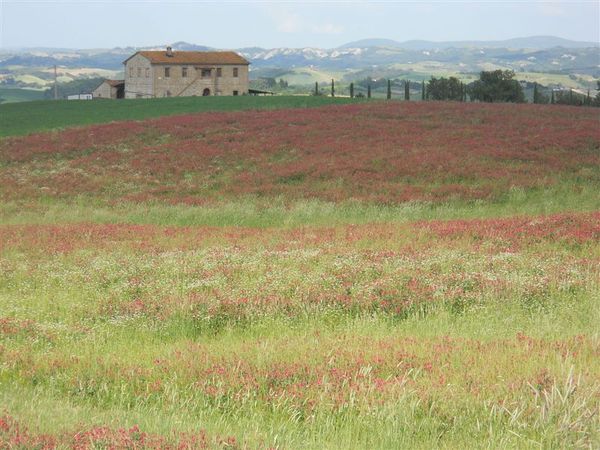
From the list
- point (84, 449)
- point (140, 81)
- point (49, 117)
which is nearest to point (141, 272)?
point (84, 449)

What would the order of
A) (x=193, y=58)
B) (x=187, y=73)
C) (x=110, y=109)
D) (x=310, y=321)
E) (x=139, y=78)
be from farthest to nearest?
(x=139, y=78), (x=193, y=58), (x=187, y=73), (x=110, y=109), (x=310, y=321)

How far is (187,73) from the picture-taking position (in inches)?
4916

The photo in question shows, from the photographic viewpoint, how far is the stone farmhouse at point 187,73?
4877 inches

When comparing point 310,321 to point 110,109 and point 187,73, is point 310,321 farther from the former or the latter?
point 187,73

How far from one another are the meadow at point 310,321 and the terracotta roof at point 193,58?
98354 millimetres

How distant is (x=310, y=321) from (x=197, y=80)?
120 meters

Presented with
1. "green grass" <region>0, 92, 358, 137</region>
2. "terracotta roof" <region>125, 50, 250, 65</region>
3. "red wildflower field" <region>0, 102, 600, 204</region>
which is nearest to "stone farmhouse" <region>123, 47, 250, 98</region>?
"terracotta roof" <region>125, 50, 250, 65</region>

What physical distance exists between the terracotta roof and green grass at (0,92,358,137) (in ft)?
102

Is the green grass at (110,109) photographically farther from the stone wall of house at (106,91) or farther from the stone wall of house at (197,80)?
the stone wall of house at (106,91)

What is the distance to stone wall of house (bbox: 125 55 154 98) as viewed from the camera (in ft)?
410

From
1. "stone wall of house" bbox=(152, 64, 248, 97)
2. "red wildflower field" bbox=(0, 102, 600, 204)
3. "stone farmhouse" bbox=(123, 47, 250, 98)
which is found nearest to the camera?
"red wildflower field" bbox=(0, 102, 600, 204)

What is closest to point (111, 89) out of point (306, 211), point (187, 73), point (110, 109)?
point (187, 73)

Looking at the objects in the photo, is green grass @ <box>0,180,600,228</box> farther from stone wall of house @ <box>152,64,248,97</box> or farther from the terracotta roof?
the terracotta roof

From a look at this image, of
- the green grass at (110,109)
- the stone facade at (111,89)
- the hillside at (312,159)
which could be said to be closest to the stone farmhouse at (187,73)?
the stone facade at (111,89)
